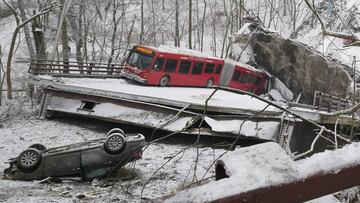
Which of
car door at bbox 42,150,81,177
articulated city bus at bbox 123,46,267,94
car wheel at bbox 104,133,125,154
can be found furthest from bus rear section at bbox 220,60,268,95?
car door at bbox 42,150,81,177

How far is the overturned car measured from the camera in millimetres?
10016

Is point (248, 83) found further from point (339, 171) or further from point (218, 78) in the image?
point (339, 171)

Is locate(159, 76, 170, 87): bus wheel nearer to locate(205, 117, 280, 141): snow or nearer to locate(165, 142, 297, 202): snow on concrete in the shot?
locate(205, 117, 280, 141): snow

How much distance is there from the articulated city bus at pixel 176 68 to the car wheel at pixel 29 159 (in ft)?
30.9

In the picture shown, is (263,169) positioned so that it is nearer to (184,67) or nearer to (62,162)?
(62,162)

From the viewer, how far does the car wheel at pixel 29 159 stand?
32.6ft

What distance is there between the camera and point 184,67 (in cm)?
2041

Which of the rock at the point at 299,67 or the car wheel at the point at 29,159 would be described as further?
the rock at the point at 299,67

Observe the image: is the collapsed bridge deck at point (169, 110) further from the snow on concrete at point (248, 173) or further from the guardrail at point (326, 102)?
the snow on concrete at point (248, 173)

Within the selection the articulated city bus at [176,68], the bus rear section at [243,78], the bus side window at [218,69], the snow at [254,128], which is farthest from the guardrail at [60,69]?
the snow at [254,128]

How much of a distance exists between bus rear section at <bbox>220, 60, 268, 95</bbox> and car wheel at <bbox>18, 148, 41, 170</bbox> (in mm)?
13471

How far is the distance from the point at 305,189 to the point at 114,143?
29.0 ft

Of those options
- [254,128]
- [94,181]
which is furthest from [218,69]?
[94,181]

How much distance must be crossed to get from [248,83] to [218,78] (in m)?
2.92
